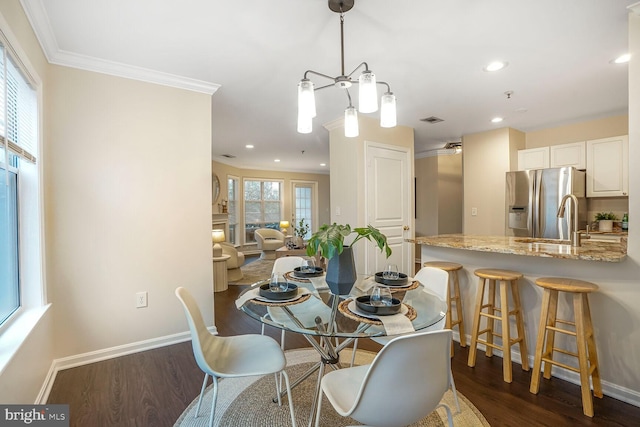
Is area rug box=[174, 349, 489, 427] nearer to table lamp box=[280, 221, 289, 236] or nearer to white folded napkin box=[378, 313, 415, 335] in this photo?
white folded napkin box=[378, 313, 415, 335]

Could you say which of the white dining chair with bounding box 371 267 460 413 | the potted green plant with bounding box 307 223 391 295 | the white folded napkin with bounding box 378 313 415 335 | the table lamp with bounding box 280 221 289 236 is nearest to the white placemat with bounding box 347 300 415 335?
the white folded napkin with bounding box 378 313 415 335

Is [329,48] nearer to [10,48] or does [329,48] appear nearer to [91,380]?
[10,48]

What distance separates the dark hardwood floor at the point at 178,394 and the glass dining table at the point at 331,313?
0.75 m

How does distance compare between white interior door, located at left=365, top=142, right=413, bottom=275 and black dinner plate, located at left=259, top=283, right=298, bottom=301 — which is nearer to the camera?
black dinner plate, located at left=259, top=283, right=298, bottom=301

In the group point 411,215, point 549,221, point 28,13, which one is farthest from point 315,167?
point 28,13

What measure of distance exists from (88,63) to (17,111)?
0.77 meters

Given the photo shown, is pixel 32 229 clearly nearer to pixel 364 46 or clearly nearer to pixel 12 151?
pixel 12 151

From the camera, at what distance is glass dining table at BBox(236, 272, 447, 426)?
1.38 m

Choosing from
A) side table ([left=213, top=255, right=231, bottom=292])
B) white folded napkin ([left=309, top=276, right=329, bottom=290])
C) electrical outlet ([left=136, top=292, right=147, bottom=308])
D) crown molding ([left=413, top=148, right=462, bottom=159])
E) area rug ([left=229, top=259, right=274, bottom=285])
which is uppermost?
crown molding ([left=413, top=148, right=462, bottom=159])

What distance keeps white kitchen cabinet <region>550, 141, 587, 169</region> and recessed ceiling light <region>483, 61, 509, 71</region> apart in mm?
2262

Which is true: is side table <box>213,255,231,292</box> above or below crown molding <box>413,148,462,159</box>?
below

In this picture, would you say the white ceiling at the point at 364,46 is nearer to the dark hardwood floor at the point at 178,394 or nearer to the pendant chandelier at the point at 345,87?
the pendant chandelier at the point at 345,87

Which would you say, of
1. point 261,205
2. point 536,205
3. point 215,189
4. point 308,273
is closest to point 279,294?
point 308,273

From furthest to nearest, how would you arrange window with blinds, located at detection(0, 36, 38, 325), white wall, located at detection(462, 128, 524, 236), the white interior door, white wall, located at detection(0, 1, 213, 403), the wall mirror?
the wall mirror < white wall, located at detection(462, 128, 524, 236) < the white interior door < white wall, located at detection(0, 1, 213, 403) < window with blinds, located at detection(0, 36, 38, 325)
